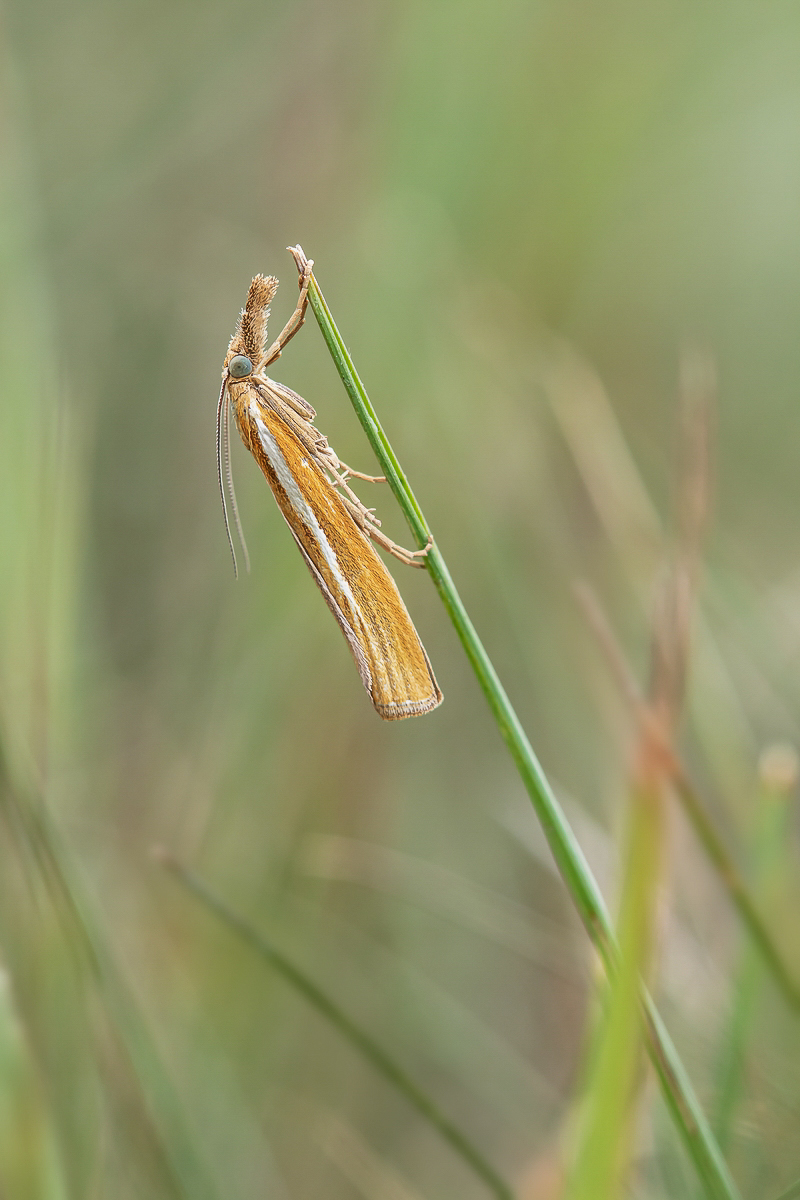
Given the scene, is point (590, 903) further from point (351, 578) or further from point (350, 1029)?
point (351, 578)

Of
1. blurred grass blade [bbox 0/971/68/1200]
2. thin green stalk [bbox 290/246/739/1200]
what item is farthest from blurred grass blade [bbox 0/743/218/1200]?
thin green stalk [bbox 290/246/739/1200]

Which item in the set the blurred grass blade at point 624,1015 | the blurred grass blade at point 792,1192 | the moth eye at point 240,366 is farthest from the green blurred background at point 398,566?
the blurred grass blade at point 624,1015

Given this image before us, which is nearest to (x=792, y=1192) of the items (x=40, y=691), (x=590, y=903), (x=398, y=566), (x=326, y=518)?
(x=590, y=903)

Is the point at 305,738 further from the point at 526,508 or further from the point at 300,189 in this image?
the point at 300,189

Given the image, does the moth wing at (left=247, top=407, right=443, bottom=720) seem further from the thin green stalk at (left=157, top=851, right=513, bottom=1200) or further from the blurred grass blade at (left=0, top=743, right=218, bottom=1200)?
the blurred grass blade at (left=0, top=743, right=218, bottom=1200)

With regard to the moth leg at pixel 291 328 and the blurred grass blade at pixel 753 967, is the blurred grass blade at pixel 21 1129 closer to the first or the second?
the blurred grass blade at pixel 753 967

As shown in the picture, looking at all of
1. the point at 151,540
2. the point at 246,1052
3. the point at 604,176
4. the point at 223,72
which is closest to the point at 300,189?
the point at 223,72
